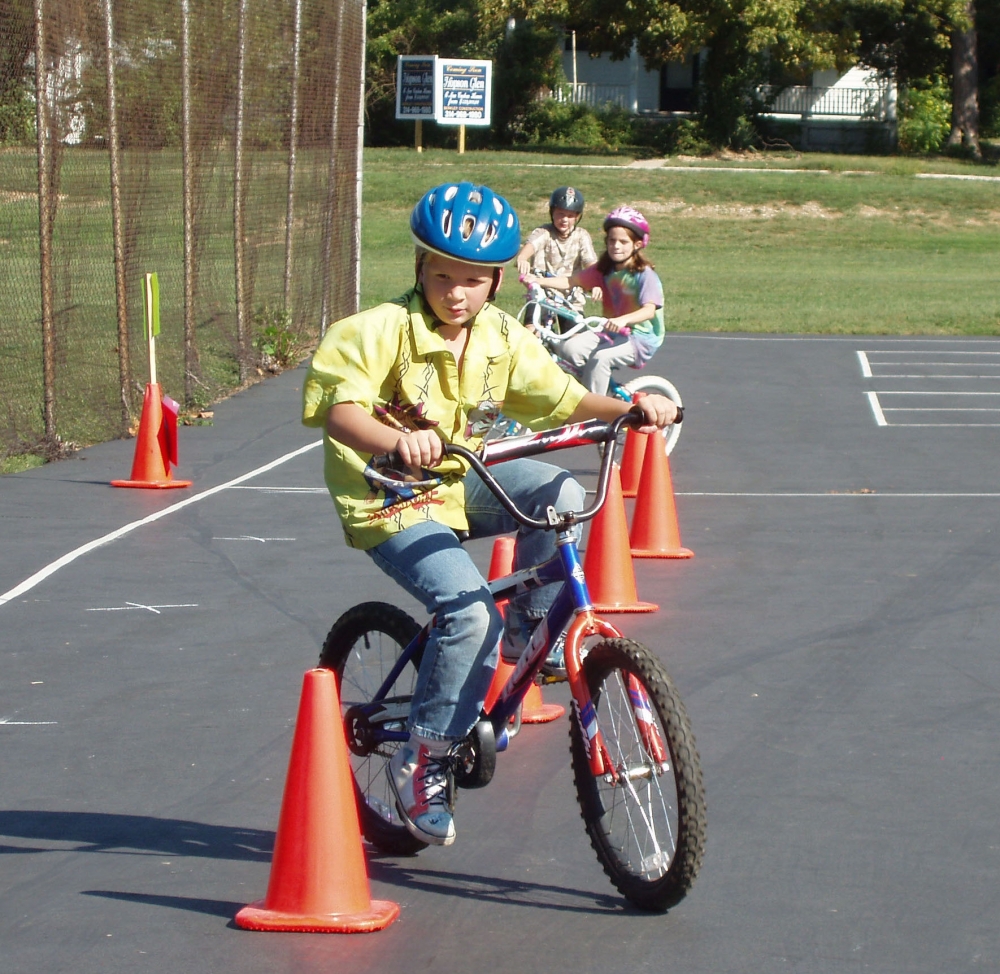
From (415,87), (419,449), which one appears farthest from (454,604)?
(415,87)

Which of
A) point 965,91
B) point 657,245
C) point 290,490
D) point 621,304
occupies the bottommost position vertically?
point 657,245

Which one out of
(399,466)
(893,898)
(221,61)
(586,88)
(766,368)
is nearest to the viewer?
(399,466)

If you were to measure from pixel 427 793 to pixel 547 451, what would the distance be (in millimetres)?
976

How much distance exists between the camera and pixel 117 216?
1249cm

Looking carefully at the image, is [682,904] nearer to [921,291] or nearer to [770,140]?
[921,291]

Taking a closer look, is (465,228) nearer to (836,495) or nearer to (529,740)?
(529,740)

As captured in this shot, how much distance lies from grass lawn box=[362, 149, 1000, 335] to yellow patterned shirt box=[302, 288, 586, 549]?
19526mm

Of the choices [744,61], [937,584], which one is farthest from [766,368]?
[744,61]

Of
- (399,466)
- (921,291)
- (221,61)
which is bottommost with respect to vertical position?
(921,291)

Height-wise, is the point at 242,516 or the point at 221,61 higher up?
the point at 221,61

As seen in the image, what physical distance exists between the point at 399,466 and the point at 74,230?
8.74 meters

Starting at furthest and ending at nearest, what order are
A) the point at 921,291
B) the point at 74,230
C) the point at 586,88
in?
1. the point at 586,88
2. the point at 921,291
3. the point at 74,230

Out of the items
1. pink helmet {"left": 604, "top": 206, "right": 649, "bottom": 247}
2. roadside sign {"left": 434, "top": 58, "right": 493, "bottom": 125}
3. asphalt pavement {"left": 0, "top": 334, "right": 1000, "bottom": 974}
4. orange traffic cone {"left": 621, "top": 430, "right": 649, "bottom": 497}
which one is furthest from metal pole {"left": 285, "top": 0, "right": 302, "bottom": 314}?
roadside sign {"left": 434, "top": 58, "right": 493, "bottom": 125}

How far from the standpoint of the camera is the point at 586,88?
59344mm
